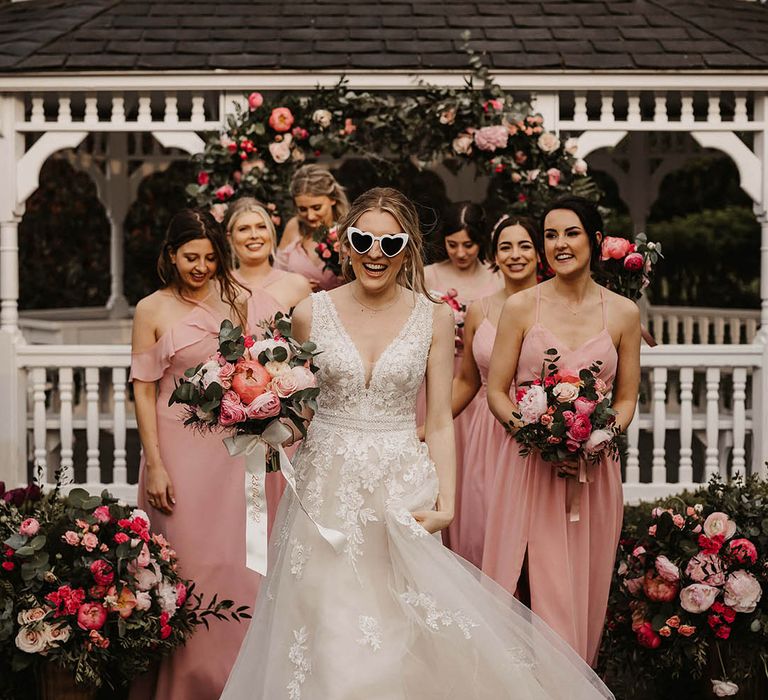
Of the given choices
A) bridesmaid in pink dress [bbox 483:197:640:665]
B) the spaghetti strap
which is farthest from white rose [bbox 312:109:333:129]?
the spaghetti strap

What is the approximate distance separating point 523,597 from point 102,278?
52.4 ft

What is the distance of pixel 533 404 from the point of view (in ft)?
16.7

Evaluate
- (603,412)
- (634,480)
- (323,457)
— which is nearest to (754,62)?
(634,480)

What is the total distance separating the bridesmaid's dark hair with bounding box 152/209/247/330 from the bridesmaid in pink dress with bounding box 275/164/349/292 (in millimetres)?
1314

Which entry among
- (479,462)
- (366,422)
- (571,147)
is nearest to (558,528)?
(479,462)

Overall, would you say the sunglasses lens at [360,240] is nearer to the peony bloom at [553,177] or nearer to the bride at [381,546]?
the bride at [381,546]

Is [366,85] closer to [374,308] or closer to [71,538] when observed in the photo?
[71,538]

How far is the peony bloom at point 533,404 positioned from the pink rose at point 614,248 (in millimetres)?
1080

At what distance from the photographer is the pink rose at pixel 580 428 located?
16.4 feet

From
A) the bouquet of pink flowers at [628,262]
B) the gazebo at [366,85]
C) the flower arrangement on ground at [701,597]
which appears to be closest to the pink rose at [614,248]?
the bouquet of pink flowers at [628,262]

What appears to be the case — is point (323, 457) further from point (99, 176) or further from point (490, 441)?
point (99, 176)

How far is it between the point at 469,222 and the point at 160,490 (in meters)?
2.49

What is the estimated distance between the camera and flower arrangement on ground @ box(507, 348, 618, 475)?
504 centimetres

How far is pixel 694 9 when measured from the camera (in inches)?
396
